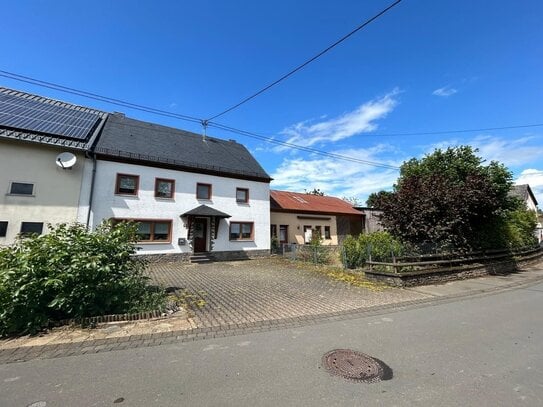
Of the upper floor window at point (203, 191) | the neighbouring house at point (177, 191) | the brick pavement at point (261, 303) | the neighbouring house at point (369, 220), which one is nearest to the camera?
the brick pavement at point (261, 303)

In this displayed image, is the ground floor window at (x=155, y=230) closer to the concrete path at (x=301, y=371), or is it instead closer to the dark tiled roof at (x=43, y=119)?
the dark tiled roof at (x=43, y=119)

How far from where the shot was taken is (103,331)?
538 centimetres

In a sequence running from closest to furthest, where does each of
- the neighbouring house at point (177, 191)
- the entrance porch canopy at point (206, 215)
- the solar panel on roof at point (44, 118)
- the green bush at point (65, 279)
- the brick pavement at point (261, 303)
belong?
1. the brick pavement at point (261, 303)
2. the green bush at point (65, 279)
3. the solar panel on roof at point (44, 118)
4. the neighbouring house at point (177, 191)
5. the entrance porch canopy at point (206, 215)

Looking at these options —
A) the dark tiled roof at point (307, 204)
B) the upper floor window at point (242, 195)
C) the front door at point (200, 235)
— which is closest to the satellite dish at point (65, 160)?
the front door at point (200, 235)

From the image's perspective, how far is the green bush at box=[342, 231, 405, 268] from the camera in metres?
12.3

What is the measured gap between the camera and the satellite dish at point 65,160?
13789 millimetres

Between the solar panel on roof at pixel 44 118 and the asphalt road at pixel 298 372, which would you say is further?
the solar panel on roof at pixel 44 118

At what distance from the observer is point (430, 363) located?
4.09 m

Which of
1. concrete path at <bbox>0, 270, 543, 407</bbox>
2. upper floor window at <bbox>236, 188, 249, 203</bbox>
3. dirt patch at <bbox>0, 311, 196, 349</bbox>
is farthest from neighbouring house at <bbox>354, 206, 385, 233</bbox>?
dirt patch at <bbox>0, 311, 196, 349</bbox>

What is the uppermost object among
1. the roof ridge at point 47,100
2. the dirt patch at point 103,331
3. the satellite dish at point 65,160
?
the roof ridge at point 47,100

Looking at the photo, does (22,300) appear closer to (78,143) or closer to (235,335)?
(235,335)

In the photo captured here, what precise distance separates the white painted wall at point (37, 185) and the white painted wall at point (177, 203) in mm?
558

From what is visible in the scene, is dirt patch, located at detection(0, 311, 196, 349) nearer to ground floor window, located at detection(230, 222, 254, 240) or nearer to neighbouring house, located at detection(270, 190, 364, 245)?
ground floor window, located at detection(230, 222, 254, 240)

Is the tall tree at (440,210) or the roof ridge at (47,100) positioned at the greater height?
the roof ridge at (47,100)
